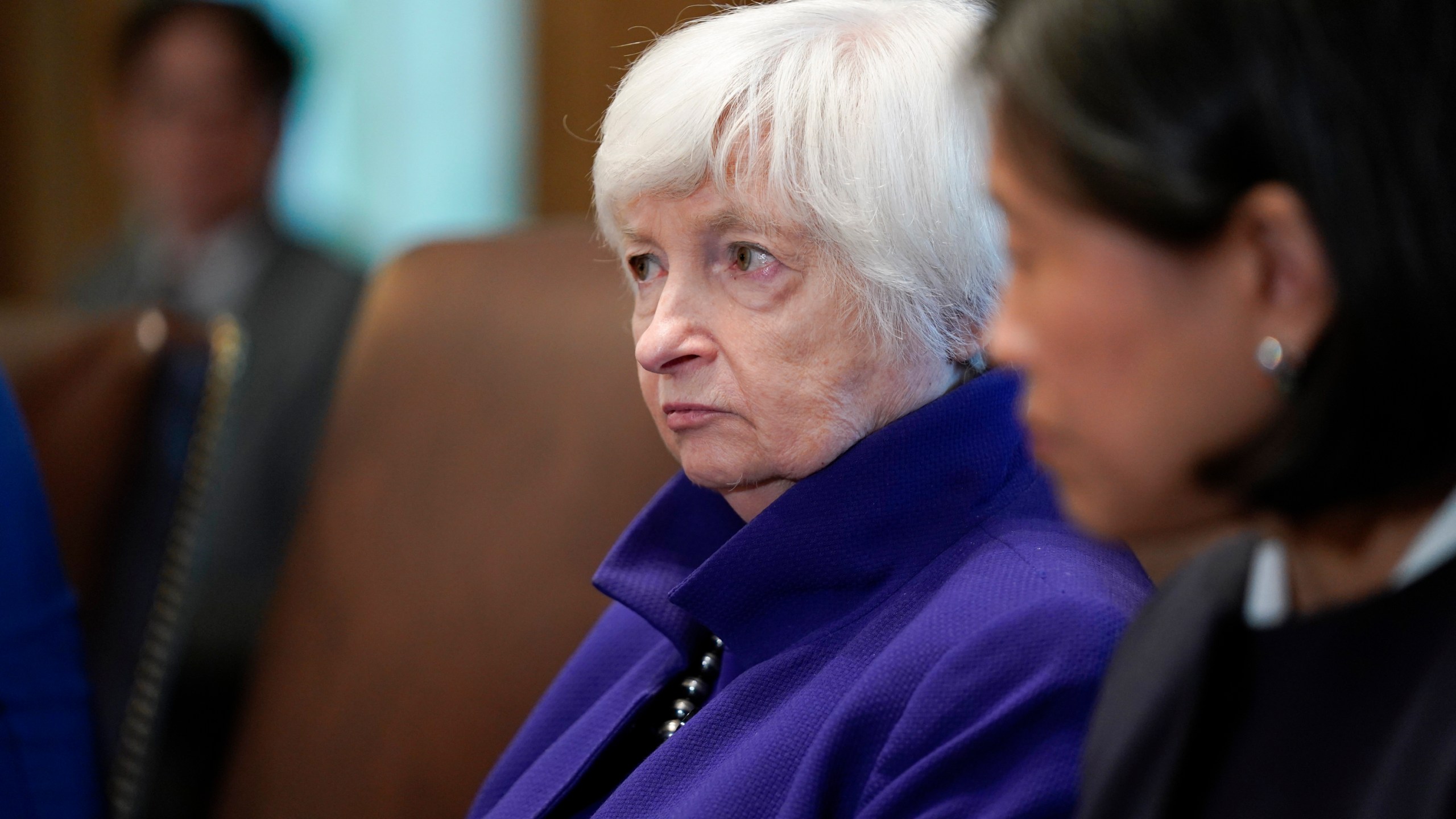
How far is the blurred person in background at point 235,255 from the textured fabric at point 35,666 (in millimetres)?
843

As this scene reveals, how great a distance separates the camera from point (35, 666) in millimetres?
1271

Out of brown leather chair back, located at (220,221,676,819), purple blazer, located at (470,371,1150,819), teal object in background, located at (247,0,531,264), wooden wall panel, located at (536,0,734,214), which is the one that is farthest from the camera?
teal object in background, located at (247,0,531,264)

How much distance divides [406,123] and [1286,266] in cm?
300

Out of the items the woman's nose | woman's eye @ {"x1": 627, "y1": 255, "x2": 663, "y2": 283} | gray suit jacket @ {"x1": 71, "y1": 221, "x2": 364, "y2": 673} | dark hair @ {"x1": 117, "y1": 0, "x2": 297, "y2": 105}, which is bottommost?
gray suit jacket @ {"x1": 71, "y1": 221, "x2": 364, "y2": 673}

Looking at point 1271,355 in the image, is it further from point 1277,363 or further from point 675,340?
point 675,340

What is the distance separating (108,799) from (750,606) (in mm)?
758

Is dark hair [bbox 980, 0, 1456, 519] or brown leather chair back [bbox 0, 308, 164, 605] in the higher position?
dark hair [bbox 980, 0, 1456, 519]

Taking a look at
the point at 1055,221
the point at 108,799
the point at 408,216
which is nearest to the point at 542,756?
the point at 108,799

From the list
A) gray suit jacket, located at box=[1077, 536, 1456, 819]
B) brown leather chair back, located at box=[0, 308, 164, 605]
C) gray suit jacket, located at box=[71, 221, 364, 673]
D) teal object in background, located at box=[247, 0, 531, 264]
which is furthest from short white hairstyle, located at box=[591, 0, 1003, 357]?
teal object in background, located at box=[247, 0, 531, 264]

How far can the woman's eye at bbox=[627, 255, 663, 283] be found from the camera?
3.35 ft

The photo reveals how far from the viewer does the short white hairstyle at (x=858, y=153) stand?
917 mm

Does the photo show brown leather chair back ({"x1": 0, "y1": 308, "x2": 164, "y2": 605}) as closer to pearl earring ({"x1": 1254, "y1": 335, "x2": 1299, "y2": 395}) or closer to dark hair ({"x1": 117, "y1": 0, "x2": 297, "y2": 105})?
dark hair ({"x1": 117, "y1": 0, "x2": 297, "y2": 105})

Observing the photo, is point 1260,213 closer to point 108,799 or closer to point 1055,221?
point 1055,221

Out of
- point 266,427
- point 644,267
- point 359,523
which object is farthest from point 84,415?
point 644,267
